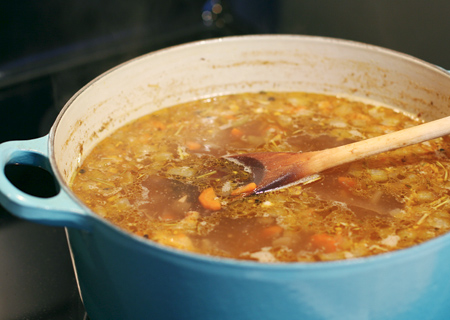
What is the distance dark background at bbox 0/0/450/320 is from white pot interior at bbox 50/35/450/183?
425mm

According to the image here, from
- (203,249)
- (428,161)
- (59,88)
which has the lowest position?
(59,88)

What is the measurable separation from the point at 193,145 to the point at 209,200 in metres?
0.42

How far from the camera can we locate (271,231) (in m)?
1.58

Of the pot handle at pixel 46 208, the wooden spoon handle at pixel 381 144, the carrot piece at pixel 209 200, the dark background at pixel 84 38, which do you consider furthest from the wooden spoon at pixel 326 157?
the dark background at pixel 84 38

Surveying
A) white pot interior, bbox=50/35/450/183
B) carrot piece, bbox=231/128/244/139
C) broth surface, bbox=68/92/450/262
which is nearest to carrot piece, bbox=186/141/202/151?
broth surface, bbox=68/92/450/262

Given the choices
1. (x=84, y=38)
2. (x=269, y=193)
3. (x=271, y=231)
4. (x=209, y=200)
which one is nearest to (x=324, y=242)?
(x=271, y=231)

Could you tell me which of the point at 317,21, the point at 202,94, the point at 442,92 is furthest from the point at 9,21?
the point at 442,92

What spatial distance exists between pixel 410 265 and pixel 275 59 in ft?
4.65

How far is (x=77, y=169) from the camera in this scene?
1.93 m

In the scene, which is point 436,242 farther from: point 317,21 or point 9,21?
point 9,21

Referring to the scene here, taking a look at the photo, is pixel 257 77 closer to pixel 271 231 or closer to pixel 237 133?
pixel 237 133

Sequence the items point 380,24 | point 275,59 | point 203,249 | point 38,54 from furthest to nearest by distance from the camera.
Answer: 1. point 38,54
2. point 380,24
3. point 275,59
4. point 203,249

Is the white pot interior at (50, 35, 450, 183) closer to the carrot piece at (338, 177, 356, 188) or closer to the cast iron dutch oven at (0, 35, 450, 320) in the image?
the cast iron dutch oven at (0, 35, 450, 320)

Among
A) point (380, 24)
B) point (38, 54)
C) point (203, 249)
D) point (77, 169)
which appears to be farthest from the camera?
point (38, 54)
